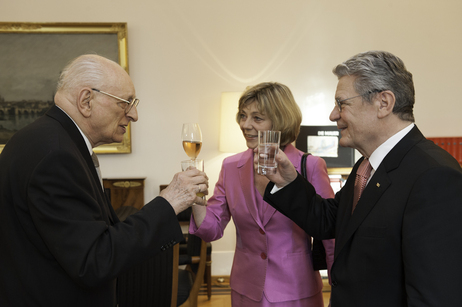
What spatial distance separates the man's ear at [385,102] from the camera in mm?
1354

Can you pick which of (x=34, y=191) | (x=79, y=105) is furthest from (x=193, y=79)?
(x=34, y=191)

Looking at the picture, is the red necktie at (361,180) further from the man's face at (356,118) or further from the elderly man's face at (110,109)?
the elderly man's face at (110,109)

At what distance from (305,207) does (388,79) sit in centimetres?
66

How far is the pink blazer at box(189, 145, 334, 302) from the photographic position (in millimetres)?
1810

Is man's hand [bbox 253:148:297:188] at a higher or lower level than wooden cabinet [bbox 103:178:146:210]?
higher

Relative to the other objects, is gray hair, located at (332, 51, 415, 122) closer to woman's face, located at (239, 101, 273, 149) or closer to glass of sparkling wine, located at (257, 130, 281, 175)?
glass of sparkling wine, located at (257, 130, 281, 175)

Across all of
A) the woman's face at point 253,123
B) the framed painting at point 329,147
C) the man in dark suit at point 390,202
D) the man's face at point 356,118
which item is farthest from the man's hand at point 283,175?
the framed painting at point 329,147

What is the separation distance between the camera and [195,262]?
10.1 feet

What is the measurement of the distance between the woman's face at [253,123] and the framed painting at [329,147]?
2.44 metres

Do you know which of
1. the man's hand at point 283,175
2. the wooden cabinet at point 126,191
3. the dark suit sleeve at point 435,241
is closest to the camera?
the dark suit sleeve at point 435,241

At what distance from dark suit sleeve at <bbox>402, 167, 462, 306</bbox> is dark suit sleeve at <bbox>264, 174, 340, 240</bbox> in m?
0.59

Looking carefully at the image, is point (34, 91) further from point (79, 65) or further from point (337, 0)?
point (337, 0)

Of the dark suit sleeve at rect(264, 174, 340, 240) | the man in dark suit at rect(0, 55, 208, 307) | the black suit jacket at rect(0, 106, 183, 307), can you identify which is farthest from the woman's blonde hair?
the black suit jacket at rect(0, 106, 183, 307)

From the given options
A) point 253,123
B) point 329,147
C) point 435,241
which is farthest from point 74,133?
point 329,147
